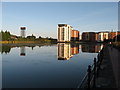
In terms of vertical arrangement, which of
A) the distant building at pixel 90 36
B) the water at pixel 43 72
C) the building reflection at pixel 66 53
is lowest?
the water at pixel 43 72

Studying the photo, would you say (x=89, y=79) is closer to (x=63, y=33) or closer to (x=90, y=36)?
(x=63, y=33)

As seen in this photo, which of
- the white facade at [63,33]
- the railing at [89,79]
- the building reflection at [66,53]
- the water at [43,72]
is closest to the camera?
the railing at [89,79]

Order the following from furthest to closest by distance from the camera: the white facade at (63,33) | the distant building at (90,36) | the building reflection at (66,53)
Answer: the distant building at (90,36) < the white facade at (63,33) < the building reflection at (66,53)

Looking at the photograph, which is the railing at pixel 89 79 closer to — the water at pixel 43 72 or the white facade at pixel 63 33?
the water at pixel 43 72

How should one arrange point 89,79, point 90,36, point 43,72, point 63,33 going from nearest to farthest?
point 89,79 < point 43,72 < point 63,33 < point 90,36

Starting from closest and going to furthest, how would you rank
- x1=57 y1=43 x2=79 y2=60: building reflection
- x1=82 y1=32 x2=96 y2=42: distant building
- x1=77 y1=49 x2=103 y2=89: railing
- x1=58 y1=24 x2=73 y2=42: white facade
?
1. x1=77 y1=49 x2=103 y2=89: railing
2. x1=57 y1=43 x2=79 y2=60: building reflection
3. x1=58 y1=24 x2=73 y2=42: white facade
4. x1=82 y1=32 x2=96 y2=42: distant building

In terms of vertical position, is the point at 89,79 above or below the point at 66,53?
above

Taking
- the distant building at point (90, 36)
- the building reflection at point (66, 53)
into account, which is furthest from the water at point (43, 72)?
the distant building at point (90, 36)

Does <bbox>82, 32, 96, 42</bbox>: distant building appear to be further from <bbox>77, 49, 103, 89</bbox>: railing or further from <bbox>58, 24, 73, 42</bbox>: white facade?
<bbox>77, 49, 103, 89</bbox>: railing

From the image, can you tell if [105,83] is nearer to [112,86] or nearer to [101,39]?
[112,86]

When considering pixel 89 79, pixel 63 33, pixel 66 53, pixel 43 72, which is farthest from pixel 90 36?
pixel 89 79

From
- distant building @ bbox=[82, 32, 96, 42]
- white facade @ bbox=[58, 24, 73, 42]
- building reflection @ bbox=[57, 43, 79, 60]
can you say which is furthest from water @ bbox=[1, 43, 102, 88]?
distant building @ bbox=[82, 32, 96, 42]

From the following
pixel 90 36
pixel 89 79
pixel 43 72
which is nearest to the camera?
pixel 89 79

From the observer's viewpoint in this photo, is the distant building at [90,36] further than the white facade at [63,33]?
Yes
